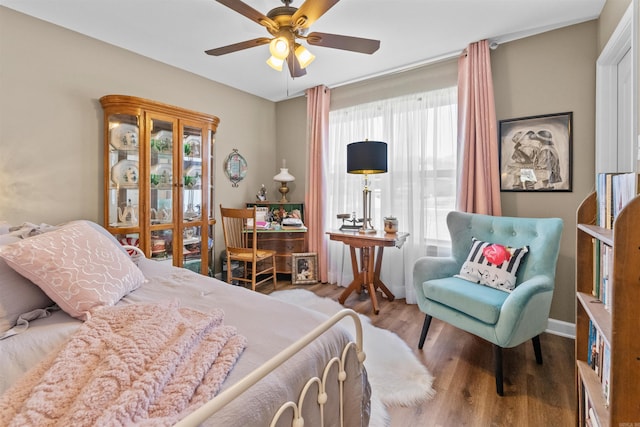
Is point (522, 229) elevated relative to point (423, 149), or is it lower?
lower

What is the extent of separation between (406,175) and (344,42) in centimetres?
160

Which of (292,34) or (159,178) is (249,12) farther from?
(159,178)

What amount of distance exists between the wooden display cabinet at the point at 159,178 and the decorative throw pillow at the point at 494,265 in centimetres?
254

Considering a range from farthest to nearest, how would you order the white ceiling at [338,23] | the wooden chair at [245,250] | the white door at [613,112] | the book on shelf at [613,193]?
the wooden chair at [245,250] → the white ceiling at [338,23] → the white door at [613,112] → the book on shelf at [613,193]

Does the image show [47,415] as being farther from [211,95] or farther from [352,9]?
[211,95]

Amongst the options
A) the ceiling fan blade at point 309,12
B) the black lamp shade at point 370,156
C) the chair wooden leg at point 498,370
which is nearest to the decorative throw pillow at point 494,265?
the chair wooden leg at point 498,370

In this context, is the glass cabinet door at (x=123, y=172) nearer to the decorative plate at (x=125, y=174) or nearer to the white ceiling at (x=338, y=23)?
the decorative plate at (x=125, y=174)

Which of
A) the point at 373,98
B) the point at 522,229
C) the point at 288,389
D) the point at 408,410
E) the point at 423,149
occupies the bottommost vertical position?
the point at 408,410

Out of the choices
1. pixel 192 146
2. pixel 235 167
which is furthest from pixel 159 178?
pixel 235 167

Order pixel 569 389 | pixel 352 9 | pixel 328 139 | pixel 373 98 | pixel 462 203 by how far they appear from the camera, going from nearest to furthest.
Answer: pixel 569 389
pixel 352 9
pixel 462 203
pixel 373 98
pixel 328 139

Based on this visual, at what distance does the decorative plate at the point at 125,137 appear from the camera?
2535 mm

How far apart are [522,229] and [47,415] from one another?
8.56ft

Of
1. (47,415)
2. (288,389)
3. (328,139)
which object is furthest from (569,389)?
(328,139)

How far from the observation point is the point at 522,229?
213 centimetres
